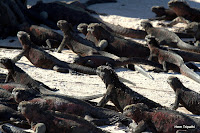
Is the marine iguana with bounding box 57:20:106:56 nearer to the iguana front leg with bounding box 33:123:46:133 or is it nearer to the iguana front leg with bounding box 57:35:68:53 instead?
the iguana front leg with bounding box 57:35:68:53

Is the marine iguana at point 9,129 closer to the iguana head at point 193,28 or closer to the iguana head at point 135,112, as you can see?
the iguana head at point 135,112

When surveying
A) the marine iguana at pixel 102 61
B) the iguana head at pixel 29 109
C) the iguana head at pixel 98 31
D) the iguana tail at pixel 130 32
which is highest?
the iguana head at pixel 29 109

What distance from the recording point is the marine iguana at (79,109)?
591 centimetres

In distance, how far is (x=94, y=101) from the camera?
7184 mm

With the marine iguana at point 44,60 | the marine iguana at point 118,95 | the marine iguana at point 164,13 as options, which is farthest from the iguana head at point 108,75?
the marine iguana at point 164,13

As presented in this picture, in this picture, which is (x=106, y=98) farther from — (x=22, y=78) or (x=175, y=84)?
(x=22, y=78)

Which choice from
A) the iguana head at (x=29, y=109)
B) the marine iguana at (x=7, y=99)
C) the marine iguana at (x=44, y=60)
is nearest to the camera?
the iguana head at (x=29, y=109)

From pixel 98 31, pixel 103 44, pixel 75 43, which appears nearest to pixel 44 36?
pixel 75 43

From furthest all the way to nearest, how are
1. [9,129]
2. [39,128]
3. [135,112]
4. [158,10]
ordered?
[158,10] → [135,112] → [9,129] → [39,128]

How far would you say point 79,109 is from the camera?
5.93 metres

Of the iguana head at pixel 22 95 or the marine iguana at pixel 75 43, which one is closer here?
the iguana head at pixel 22 95

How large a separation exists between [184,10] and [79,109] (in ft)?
27.3

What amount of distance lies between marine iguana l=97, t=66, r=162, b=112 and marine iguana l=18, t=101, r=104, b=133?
4.97 ft

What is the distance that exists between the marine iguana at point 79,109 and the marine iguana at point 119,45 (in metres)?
4.81
